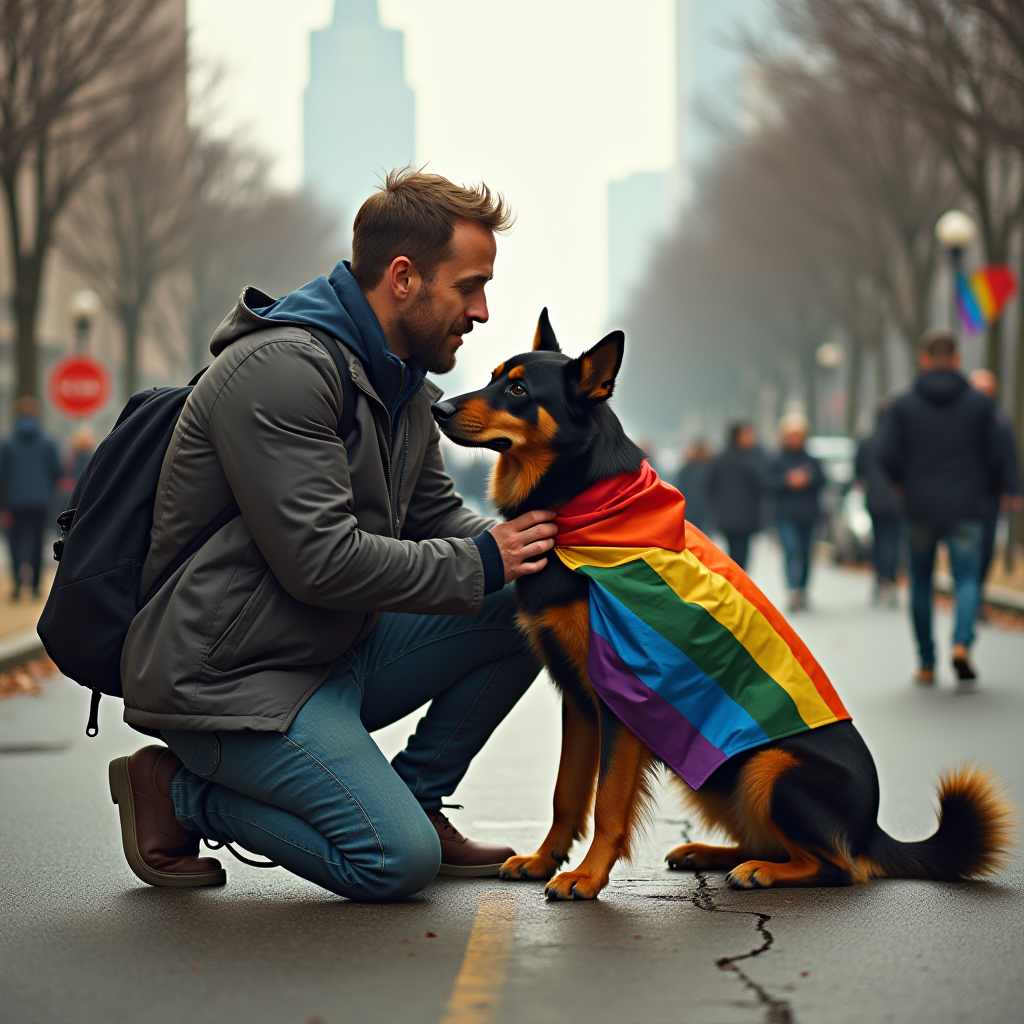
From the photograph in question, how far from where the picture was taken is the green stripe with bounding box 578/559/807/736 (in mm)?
4164

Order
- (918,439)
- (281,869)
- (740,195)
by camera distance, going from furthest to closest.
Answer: (740,195) < (918,439) < (281,869)

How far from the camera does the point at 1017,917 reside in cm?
402

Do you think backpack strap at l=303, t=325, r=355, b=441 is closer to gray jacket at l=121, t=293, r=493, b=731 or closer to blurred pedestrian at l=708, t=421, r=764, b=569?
gray jacket at l=121, t=293, r=493, b=731

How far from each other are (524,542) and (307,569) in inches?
26.5

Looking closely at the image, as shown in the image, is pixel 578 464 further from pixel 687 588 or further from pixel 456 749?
pixel 456 749

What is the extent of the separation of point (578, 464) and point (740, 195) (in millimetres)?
37927

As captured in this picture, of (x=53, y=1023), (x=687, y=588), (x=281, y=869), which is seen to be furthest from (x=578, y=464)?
(x=53, y=1023)

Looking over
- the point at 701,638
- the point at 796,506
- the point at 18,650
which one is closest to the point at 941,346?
the point at 796,506

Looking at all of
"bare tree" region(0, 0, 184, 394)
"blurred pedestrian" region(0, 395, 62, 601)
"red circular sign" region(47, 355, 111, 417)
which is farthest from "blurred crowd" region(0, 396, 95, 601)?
"red circular sign" region(47, 355, 111, 417)

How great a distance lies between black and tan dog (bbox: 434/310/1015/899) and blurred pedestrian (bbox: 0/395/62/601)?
40.8ft

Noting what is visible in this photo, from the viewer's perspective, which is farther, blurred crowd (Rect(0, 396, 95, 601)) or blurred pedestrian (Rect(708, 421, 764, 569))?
blurred pedestrian (Rect(708, 421, 764, 569))

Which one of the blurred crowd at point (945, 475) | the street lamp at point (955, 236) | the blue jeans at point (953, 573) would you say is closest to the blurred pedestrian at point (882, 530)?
the street lamp at point (955, 236)

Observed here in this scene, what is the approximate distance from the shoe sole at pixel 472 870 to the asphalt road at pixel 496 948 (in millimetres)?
87

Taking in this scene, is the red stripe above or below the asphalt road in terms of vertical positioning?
above
